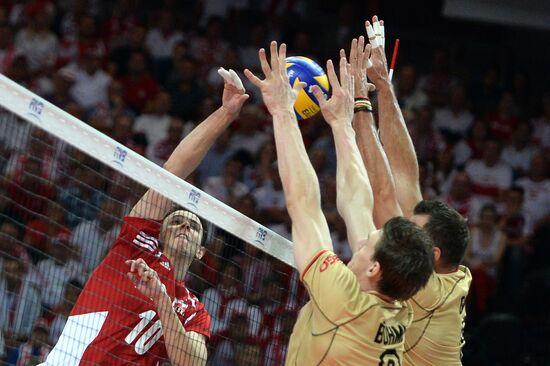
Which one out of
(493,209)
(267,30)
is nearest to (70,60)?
(267,30)

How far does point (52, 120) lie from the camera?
5.39 m

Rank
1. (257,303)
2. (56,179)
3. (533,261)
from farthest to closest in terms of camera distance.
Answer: (533,261) → (56,179) → (257,303)

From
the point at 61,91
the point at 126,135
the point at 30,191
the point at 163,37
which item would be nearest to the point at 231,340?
the point at 30,191

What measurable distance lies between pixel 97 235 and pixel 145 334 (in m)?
4.05

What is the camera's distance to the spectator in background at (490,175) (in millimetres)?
13508

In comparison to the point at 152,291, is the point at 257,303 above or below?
above

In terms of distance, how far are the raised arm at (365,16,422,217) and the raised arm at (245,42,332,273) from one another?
163 cm

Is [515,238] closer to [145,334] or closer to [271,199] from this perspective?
[271,199]

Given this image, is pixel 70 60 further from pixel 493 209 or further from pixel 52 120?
pixel 52 120

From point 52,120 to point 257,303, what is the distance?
9.74 ft

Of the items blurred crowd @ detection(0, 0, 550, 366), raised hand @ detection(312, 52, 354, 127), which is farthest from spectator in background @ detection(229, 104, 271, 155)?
raised hand @ detection(312, 52, 354, 127)

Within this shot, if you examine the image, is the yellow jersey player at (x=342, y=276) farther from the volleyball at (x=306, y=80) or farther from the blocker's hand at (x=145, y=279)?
the volleyball at (x=306, y=80)

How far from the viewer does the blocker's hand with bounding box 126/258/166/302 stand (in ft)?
17.5

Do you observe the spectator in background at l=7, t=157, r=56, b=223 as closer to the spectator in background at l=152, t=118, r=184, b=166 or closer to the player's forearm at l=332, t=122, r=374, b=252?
the spectator in background at l=152, t=118, r=184, b=166
